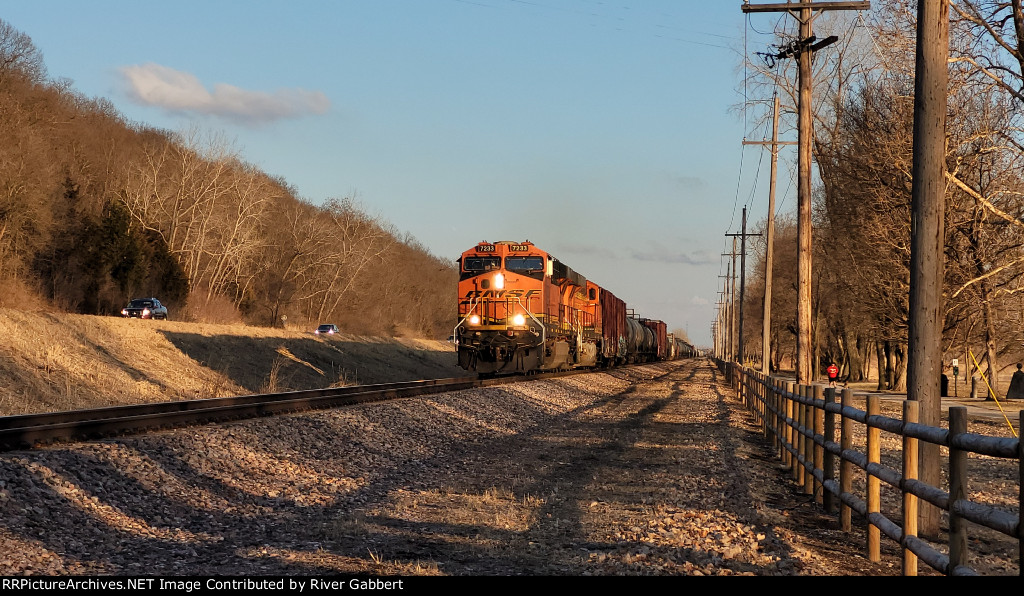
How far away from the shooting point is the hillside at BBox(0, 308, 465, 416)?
2150 centimetres

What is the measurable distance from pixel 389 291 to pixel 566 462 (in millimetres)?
97968

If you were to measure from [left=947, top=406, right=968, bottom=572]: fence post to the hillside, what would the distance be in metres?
16.7

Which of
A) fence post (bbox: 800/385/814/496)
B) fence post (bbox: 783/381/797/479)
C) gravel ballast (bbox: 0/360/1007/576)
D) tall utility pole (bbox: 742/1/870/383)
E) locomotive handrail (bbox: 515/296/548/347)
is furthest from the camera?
locomotive handrail (bbox: 515/296/548/347)

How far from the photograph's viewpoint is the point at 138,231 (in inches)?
2363

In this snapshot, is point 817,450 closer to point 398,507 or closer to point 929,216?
point 929,216

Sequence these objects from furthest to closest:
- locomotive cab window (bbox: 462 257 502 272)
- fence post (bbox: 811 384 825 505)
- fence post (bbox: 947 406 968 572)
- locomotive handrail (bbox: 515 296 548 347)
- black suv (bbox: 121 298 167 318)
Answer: black suv (bbox: 121 298 167 318) → locomotive cab window (bbox: 462 257 502 272) → locomotive handrail (bbox: 515 296 548 347) → fence post (bbox: 811 384 825 505) → fence post (bbox: 947 406 968 572)

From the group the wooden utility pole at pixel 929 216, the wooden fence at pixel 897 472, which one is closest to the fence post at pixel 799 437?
the wooden fence at pixel 897 472

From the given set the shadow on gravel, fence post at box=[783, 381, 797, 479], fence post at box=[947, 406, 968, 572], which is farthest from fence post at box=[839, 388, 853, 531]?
fence post at box=[783, 381, 797, 479]

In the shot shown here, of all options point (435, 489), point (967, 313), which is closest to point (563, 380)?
point (967, 313)

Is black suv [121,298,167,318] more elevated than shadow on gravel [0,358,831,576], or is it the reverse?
black suv [121,298,167,318]

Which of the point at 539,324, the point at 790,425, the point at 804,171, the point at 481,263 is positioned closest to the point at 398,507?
the point at 790,425

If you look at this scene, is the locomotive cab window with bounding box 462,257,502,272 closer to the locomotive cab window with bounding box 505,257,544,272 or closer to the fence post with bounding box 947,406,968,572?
the locomotive cab window with bounding box 505,257,544,272

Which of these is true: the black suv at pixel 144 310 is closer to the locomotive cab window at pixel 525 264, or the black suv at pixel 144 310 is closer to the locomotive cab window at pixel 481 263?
the locomotive cab window at pixel 481 263

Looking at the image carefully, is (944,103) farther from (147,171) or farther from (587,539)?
(147,171)
